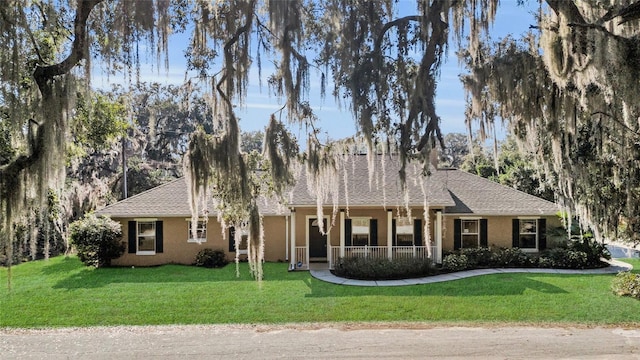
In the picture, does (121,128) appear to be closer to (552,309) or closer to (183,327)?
(183,327)

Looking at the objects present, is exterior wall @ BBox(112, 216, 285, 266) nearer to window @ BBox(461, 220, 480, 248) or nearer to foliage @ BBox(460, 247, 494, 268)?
foliage @ BBox(460, 247, 494, 268)

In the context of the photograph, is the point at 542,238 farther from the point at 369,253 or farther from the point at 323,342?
the point at 323,342

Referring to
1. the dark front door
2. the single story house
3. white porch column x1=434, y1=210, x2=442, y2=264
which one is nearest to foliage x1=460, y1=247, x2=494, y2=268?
white porch column x1=434, y1=210, x2=442, y2=264

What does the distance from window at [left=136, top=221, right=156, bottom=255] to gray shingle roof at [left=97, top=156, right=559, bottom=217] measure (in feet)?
1.86

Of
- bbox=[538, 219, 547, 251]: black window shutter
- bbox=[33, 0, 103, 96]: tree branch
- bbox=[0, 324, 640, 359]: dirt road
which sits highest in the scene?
bbox=[33, 0, 103, 96]: tree branch

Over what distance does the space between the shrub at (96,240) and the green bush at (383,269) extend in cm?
782

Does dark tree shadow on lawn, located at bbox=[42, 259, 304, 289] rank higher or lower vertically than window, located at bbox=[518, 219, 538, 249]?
lower

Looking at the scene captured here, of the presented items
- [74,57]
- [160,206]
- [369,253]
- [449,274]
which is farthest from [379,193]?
[74,57]

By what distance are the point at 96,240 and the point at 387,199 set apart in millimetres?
10052

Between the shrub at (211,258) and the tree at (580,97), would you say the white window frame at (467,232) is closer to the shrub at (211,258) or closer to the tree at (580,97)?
the tree at (580,97)

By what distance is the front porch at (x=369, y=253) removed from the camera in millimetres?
14875

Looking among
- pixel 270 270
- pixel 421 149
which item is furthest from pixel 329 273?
pixel 421 149

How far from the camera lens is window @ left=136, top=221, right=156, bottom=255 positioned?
16.1 meters

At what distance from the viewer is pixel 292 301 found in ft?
35.4
